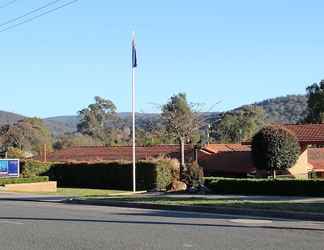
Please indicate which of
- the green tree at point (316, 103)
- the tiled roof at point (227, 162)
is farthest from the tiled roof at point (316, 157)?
the green tree at point (316, 103)

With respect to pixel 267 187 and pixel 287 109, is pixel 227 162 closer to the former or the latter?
pixel 267 187

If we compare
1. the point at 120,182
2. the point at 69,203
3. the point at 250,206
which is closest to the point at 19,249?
the point at 250,206

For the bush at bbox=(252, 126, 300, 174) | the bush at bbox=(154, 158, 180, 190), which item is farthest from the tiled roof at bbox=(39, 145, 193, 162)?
the bush at bbox=(252, 126, 300, 174)

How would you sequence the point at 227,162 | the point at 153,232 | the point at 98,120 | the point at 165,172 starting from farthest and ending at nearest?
the point at 98,120 → the point at 227,162 → the point at 165,172 → the point at 153,232

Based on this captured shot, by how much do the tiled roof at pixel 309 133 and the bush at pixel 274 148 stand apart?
3377 mm

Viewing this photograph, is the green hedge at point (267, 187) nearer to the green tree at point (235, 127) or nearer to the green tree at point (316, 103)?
the green tree at point (316, 103)

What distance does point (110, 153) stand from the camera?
66.8 m

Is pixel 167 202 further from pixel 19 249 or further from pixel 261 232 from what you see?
pixel 19 249

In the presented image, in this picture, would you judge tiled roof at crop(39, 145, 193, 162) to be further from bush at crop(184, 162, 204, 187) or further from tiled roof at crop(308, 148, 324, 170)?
bush at crop(184, 162, 204, 187)

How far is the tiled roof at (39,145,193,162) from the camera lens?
61366mm

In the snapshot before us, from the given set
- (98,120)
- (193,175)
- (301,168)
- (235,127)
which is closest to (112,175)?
(193,175)

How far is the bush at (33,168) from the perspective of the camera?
165ft

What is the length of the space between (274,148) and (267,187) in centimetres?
1108

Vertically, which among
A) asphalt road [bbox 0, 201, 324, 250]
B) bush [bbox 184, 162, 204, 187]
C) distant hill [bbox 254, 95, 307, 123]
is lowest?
asphalt road [bbox 0, 201, 324, 250]
